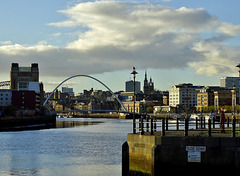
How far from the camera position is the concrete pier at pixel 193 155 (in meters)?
26.7

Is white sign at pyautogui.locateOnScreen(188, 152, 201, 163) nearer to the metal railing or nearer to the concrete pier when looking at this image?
the concrete pier

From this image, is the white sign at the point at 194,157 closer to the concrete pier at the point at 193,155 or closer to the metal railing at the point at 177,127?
the concrete pier at the point at 193,155

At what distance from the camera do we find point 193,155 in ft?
89.0

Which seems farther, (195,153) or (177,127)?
(177,127)

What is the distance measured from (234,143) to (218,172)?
5.86ft

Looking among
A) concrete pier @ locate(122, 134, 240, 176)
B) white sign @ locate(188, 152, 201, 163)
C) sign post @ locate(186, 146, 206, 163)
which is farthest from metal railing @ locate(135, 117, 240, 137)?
white sign @ locate(188, 152, 201, 163)

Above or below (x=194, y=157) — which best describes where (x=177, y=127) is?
above

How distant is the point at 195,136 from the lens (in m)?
27.7

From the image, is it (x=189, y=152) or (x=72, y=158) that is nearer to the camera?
(x=189, y=152)

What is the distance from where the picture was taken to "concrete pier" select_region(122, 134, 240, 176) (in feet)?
87.5

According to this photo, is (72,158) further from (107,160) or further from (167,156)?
(167,156)

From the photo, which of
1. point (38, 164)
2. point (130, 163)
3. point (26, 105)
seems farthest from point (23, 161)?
point (26, 105)

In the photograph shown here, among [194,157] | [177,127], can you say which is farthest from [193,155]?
[177,127]

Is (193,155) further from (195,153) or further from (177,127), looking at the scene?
(177,127)
